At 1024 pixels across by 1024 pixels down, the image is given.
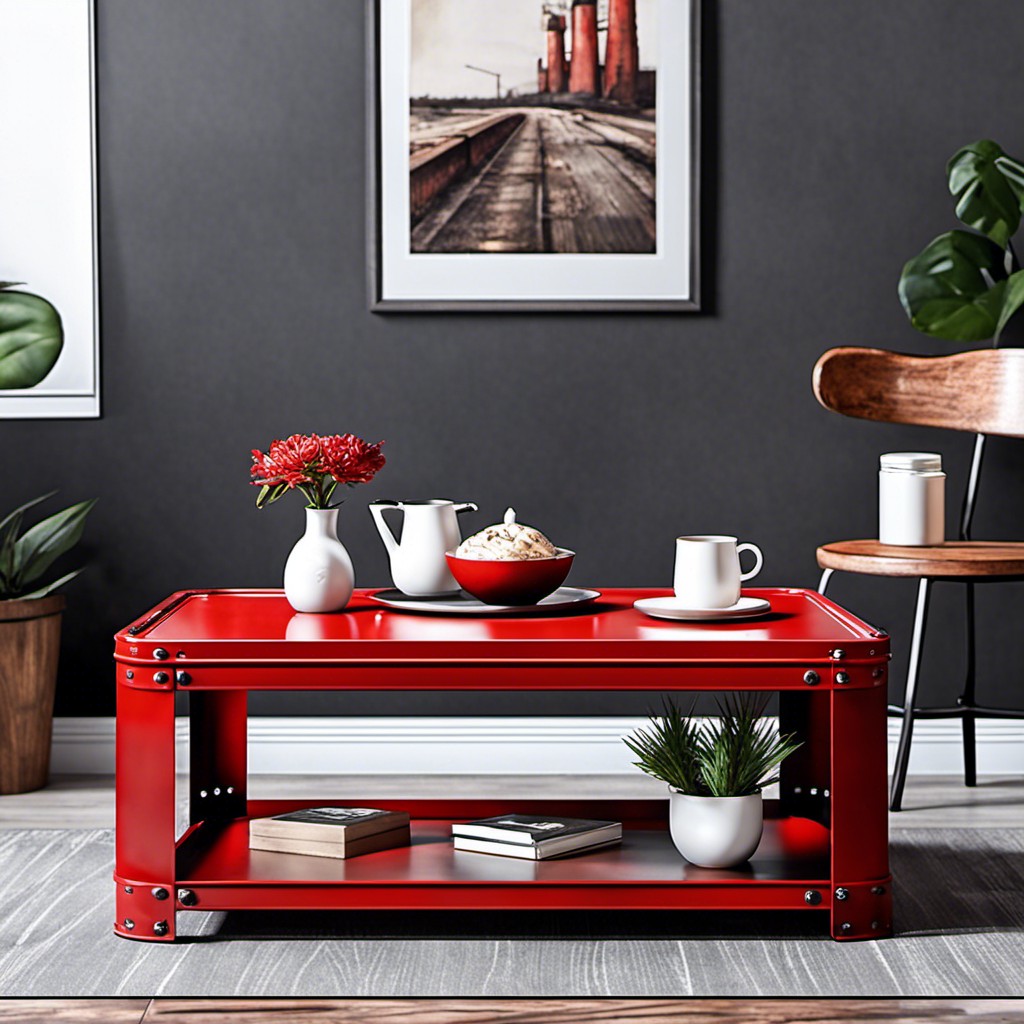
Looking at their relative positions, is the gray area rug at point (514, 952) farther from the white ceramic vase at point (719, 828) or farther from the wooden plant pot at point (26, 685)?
the wooden plant pot at point (26, 685)

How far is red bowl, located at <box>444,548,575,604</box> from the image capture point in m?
2.33

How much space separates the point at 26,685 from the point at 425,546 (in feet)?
4.05

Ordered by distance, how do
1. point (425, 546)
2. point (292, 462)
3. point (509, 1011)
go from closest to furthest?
point (509, 1011) → point (292, 462) → point (425, 546)

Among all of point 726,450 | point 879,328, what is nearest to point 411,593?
point 726,450

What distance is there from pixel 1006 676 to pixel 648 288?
1280 millimetres

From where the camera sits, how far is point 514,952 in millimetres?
2117

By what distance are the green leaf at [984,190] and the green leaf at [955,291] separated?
0.17 ft

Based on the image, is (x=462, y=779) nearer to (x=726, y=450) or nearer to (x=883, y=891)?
(x=726, y=450)

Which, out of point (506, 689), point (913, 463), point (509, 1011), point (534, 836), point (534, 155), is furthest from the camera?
point (534, 155)

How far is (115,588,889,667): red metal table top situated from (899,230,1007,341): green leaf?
1128 mm

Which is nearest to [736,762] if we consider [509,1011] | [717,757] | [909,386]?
[717,757]

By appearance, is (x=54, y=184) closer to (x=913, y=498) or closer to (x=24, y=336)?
(x=24, y=336)

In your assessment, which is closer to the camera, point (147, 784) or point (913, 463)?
point (147, 784)

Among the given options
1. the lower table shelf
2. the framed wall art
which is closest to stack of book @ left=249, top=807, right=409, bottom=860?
the lower table shelf
